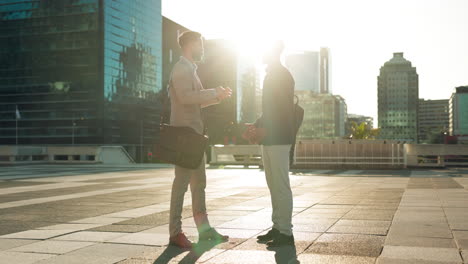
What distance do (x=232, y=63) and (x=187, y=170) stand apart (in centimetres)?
14656

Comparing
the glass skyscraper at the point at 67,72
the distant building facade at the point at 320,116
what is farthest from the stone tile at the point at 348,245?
the distant building facade at the point at 320,116

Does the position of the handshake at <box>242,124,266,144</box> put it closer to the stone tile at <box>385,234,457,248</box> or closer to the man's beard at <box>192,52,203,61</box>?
the man's beard at <box>192,52,203,61</box>

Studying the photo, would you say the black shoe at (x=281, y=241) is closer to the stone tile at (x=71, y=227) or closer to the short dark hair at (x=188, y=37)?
the short dark hair at (x=188, y=37)

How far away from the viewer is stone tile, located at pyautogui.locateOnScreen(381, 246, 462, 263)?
4098 mm

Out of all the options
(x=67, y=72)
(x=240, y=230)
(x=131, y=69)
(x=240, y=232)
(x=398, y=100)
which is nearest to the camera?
(x=240, y=232)

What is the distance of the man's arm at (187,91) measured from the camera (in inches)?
194

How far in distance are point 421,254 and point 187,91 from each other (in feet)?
7.99

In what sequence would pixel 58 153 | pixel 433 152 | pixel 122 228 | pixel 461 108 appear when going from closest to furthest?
pixel 122 228 → pixel 433 152 → pixel 58 153 → pixel 461 108

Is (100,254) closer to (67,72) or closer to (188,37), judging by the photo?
(188,37)

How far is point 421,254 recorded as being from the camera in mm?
4258

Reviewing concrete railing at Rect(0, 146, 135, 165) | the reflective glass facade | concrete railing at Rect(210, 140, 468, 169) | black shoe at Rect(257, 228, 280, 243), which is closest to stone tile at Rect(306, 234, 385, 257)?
black shoe at Rect(257, 228, 280, 243)

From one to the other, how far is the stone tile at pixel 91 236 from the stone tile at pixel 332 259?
2.01 metres

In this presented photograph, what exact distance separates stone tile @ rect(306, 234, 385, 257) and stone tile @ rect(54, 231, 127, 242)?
1977 mm

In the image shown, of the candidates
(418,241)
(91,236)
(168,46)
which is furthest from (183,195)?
(168,46)
